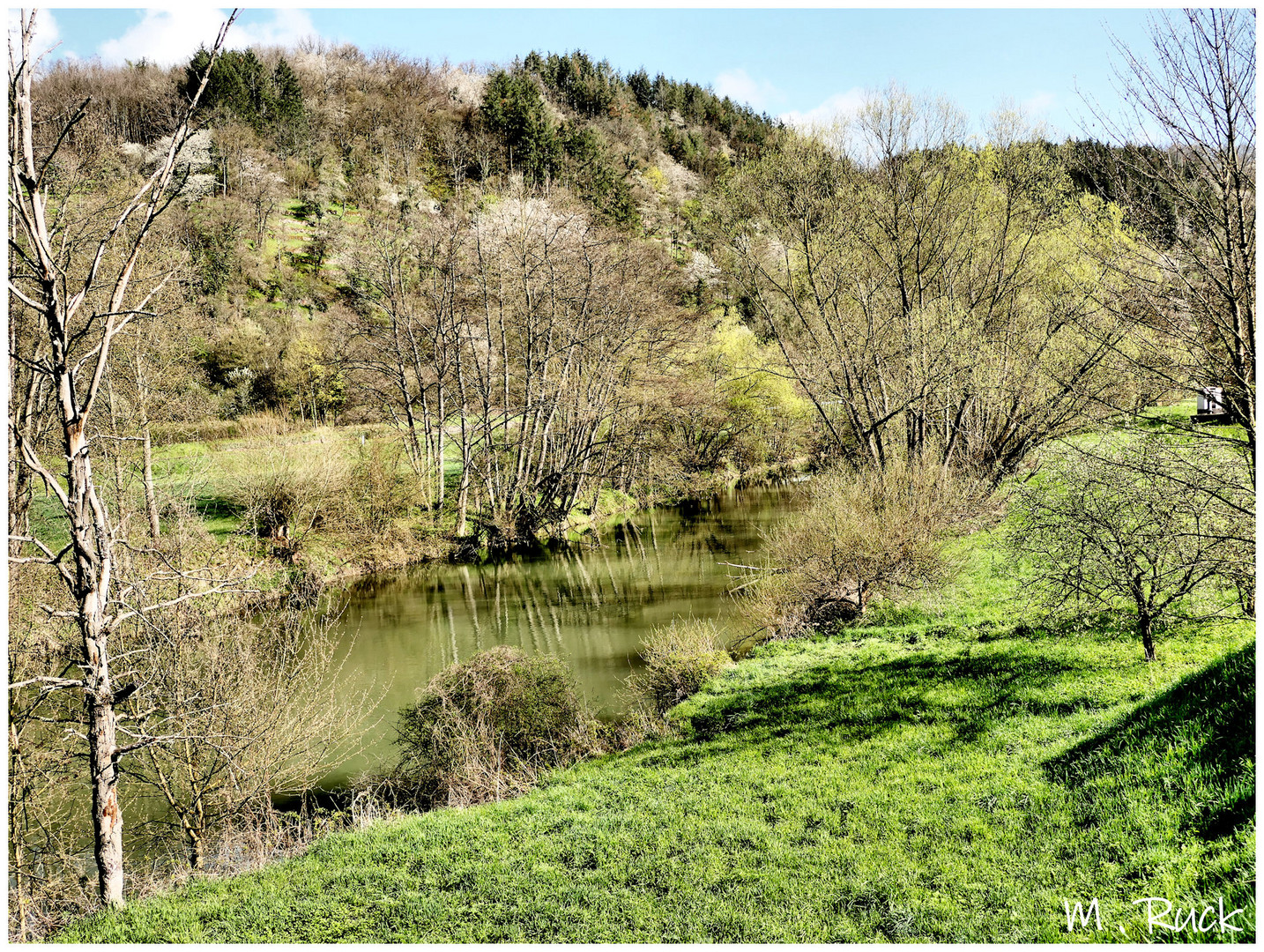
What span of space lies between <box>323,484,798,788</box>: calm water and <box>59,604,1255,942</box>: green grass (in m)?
3.92

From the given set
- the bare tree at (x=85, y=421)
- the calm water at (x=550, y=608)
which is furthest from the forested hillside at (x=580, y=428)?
the calm water at (x=550, y=608)

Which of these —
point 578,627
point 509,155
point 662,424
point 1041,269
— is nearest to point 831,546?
Answer: point 578,627

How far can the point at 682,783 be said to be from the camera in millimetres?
8234

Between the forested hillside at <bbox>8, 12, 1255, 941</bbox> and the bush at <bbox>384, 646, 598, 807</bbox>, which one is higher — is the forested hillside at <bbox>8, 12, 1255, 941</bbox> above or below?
above

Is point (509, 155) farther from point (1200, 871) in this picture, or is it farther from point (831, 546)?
point (1200, 871)

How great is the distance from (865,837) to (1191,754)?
2.63 metres

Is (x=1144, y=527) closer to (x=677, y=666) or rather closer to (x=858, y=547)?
(x=858, y=547)

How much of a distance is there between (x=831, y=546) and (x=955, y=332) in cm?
817

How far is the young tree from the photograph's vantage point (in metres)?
A: 7.34

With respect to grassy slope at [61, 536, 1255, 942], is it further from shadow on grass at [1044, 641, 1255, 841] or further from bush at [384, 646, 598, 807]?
bush at [384, 646, 598, 807]

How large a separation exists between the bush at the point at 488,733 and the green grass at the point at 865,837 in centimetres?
85

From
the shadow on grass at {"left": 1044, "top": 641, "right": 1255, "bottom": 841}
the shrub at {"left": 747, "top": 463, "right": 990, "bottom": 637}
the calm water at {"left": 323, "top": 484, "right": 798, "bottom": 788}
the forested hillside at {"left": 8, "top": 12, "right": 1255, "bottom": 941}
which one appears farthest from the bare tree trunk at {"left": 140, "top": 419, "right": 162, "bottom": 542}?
the shadow on grass at {"left": 1044, "top": 641, "right": 1255, "bottom": 841}

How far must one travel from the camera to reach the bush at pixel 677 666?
12.2 metres

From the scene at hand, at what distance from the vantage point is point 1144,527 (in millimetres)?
7945
